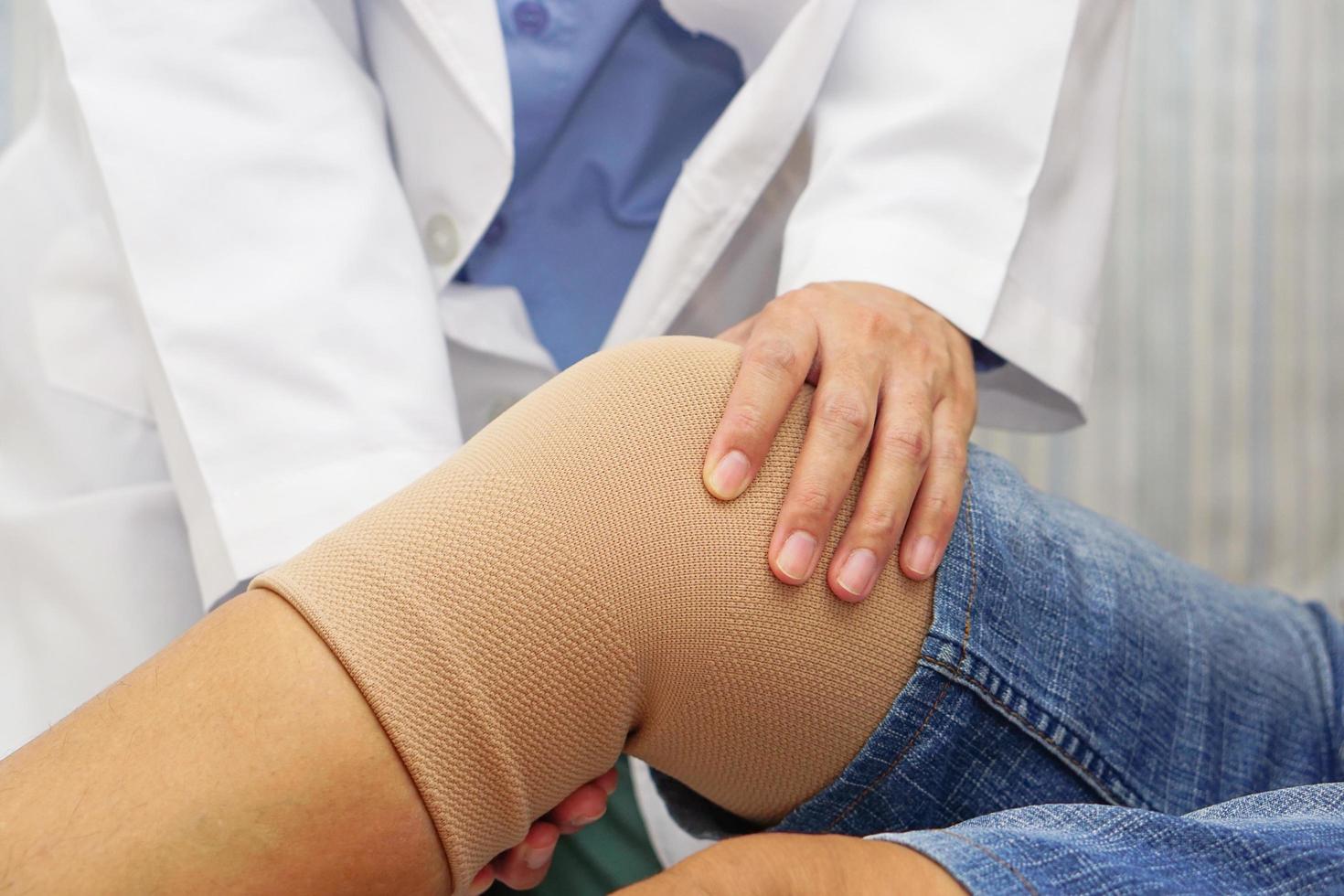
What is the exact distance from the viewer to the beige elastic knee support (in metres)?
0.32

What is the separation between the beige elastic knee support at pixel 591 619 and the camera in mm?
317

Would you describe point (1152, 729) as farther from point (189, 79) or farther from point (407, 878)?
point (189, 79)

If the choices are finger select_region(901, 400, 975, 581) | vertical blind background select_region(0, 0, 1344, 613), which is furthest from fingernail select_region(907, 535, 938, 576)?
vertical blind background select_region(0, 0, 1344, 613)

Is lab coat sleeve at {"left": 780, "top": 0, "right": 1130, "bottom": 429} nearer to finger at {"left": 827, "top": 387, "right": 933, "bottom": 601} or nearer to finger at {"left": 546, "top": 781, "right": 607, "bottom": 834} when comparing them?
finger at {"left": 827, "top": 387, "right": 933, "bottom": 601}

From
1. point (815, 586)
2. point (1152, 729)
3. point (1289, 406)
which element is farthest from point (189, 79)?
point (1289, 406)

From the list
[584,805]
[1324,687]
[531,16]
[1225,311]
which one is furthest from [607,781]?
[1225,311]

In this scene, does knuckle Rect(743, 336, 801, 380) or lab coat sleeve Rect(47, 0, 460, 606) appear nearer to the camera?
knuckle Rect(743, 336, 801, 380)

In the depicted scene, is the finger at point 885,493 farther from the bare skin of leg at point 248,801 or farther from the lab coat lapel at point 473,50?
the lab coat lapel at point 473,50

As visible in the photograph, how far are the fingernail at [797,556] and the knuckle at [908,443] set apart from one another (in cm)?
7

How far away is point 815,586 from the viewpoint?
35 centimetres

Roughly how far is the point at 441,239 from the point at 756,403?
319 mm

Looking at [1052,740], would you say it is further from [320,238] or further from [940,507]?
[320,238]

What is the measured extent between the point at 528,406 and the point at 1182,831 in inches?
9.1

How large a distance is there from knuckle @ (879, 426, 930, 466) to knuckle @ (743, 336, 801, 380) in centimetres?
4
